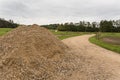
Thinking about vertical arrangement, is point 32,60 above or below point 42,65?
above

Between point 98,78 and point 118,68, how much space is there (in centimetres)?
262

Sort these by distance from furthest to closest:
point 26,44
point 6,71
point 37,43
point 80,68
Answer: point 37,43
point 26,44
point 80,68
point 6,71

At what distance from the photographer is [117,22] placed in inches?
3787

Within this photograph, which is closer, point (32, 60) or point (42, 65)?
point (42, 65)

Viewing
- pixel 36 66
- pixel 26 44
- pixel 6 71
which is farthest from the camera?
pixel 26 44

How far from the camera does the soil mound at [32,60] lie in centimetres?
953

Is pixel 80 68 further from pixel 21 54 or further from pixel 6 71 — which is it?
pixel 6 71

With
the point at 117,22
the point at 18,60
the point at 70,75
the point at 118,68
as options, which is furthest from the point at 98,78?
the point at 117,22

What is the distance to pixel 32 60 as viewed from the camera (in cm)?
1075

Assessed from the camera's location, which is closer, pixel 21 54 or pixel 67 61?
pixel 21 54

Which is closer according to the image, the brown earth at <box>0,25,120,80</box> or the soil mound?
the soil mound

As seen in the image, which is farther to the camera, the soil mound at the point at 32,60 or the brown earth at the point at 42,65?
the brown earth at the point at 42,65

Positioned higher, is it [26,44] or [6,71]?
[26,44]

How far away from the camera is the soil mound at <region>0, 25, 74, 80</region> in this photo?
9531 mm
